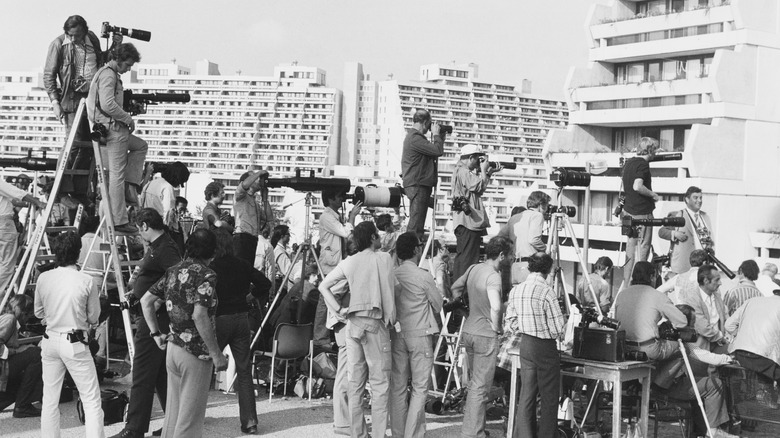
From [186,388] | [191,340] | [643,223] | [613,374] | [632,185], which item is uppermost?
[632,185]

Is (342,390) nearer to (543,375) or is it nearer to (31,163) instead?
(543,375)

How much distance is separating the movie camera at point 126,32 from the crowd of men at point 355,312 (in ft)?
0.57

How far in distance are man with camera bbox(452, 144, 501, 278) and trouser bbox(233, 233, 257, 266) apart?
2.49m

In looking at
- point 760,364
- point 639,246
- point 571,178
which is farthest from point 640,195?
point 760,364

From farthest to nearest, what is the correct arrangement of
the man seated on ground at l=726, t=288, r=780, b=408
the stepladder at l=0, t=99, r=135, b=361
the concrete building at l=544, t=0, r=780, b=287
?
the concrete building at l=544, t=0, r=780, b=287, the man seated on ground at l=726, t=288, r=780, b=408, the stepladder at l=0, t=99, r=135, b=361

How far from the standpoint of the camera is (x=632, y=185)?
12516 millimetres

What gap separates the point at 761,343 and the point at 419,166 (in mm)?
4123

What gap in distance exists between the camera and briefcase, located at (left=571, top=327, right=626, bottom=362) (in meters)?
8.54

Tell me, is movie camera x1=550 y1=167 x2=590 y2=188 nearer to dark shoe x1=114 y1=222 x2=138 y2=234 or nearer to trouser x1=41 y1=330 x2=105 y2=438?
dark shoe x1=114 y1=222 x2=138 y2=234

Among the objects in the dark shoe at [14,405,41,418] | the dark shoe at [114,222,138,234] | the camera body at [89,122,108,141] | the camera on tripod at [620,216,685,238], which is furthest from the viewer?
the camera on tripod at [620,216,685,238]

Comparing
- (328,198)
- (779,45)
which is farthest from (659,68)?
(328,198)

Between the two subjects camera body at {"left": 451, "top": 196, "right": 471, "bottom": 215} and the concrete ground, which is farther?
camera body at {"left": 451, "top": 196, "right": 471, "bottom": 215}

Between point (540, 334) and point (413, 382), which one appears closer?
point (540, 334)

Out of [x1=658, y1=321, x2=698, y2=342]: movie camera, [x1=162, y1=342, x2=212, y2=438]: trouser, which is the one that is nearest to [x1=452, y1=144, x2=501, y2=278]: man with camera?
[x1=658, y1=321, x2=698, y2=342]: movie camera
